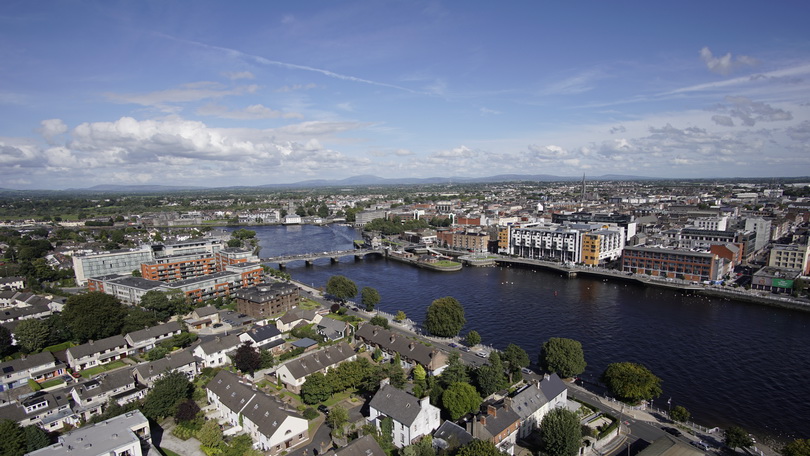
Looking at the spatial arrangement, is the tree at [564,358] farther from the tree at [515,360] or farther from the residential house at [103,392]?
the residential house at [103,392]

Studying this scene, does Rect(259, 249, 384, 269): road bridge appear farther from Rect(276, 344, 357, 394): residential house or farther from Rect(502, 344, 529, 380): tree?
Rect(502, 344, 529, 380): tree

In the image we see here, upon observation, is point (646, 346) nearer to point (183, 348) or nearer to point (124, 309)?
point (183, 348)

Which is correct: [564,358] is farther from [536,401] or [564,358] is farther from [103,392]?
[103,392]

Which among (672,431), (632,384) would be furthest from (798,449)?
(632,384)

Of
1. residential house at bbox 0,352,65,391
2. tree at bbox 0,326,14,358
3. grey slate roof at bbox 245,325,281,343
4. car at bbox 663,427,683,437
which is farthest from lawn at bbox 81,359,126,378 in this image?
car at bbox 663,427,683,437

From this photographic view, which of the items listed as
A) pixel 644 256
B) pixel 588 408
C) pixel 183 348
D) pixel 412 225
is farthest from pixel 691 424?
pixel 412 225

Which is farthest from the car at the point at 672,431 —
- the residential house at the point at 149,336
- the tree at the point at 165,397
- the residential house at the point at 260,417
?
the residential house at the point at 149,336
